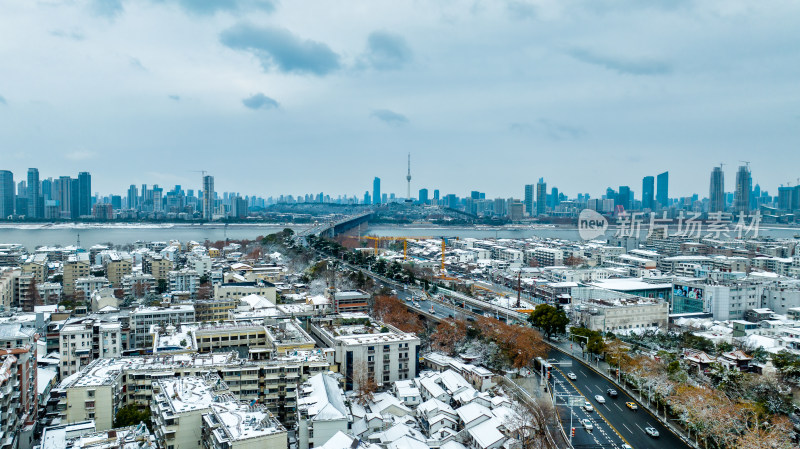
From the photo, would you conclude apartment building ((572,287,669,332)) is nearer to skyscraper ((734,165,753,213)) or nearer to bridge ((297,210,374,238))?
bridge ((297,210,374,238))

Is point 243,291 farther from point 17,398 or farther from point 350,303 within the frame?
point 17,398

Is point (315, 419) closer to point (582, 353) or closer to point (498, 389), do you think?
point (498, 389)

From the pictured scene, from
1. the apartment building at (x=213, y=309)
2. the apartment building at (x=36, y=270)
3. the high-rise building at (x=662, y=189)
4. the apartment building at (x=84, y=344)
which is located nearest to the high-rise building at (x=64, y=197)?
the apartment building at (x=36, y=270)

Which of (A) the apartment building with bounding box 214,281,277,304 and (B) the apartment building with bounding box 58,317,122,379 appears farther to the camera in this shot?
(A) the apartment building with bounding box 214,281,277,304

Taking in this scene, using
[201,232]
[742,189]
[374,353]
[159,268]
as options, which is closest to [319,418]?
[374,353]

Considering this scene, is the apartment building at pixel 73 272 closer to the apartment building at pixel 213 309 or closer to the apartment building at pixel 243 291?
the apartment building at pixel 243 291

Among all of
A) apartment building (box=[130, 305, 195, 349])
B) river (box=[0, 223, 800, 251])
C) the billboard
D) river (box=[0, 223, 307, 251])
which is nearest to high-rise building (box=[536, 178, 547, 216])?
river (box=[0, 223, 800, 251])
